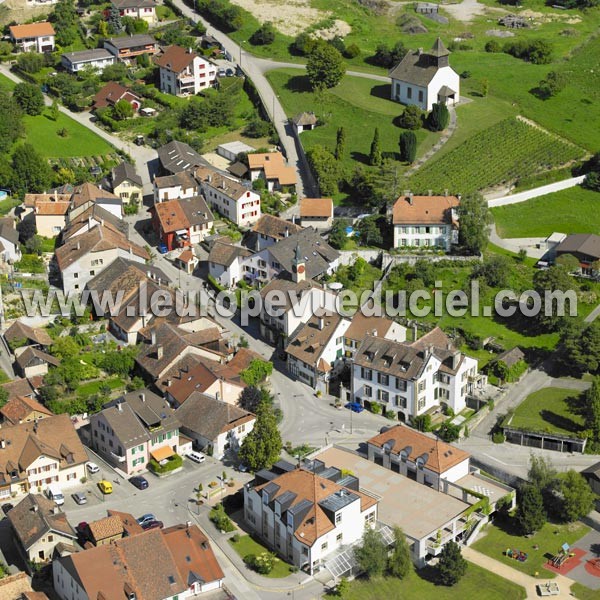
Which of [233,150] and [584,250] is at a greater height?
[584,250]

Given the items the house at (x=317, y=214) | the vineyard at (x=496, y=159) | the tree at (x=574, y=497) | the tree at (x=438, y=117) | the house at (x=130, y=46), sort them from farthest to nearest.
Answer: the house at (x=130, y=46) → the tree at (x=438, y=117) → the vineyard at (x=496, y=159) → the house at (x=317, y=214) → the tree at (x=574, y=497)

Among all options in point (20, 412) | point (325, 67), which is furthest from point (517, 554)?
point (325, 67)

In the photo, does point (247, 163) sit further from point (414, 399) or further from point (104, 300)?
point (414, 399)

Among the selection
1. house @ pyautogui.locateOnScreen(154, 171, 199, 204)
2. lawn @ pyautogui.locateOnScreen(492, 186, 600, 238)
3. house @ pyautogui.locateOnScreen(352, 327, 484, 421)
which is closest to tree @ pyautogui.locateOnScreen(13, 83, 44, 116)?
house @ pyautogui.locateOnScreen(154, 171, 199, 204)

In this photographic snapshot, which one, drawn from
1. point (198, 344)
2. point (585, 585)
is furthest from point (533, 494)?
point (198, 344)

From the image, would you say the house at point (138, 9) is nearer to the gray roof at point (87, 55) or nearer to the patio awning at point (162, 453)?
the gray roof at point (87, 55)

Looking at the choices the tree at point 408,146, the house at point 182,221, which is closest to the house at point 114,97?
the house at point 182,221

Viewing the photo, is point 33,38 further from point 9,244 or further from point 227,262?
point 227,262
